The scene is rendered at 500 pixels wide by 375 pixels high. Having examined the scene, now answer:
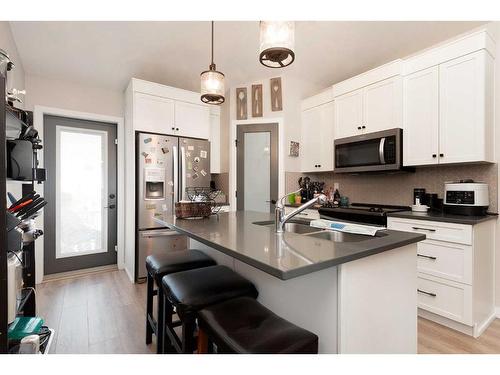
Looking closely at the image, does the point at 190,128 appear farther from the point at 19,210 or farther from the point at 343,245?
the point at 343,245

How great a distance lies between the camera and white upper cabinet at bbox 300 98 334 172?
3598 millimetres

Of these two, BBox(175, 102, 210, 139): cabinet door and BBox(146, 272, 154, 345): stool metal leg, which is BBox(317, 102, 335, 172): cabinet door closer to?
BBox(175, 102, 210, 139): cabinet door

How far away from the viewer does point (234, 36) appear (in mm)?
2699

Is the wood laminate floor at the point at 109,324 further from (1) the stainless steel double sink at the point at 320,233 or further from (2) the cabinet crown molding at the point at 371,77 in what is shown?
(2) the cabinet crown molding at the point at 371,77

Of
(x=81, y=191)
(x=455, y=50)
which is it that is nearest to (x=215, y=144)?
(x=81, y=191)

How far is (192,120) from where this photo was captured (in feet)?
12.3

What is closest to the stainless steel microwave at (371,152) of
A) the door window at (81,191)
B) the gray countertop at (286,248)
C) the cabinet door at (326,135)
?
the cabinet door at (326,135)

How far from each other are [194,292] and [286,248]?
1.84ft

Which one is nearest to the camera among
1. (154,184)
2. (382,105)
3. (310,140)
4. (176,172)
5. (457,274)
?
(457,274)

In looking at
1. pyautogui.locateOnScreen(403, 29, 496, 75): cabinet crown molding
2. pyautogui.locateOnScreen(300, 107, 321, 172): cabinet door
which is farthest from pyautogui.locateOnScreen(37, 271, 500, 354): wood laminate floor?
pyautogui.locateOnScreen(403, 29, 496, 75): cabinet crown molding

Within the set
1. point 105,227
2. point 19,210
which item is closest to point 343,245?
point 19,210

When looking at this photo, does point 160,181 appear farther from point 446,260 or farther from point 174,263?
point 446,260

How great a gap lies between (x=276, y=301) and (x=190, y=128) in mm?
2931

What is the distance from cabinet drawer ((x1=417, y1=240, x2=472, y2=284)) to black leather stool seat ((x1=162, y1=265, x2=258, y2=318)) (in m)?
1.77
